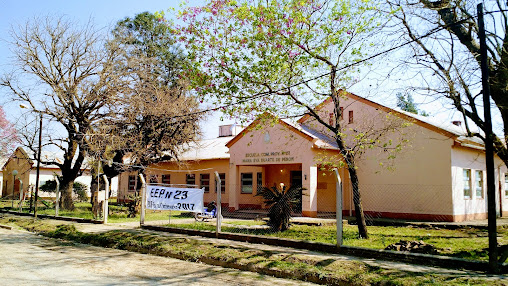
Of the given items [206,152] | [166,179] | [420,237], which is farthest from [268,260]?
[166,179]

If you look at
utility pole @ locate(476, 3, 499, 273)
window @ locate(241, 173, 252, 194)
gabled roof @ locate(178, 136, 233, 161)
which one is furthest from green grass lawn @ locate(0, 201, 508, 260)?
gabled roof @ locate(178, 136, 233, 161)

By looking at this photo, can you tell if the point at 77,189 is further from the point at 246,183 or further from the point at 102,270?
the point at 102,270

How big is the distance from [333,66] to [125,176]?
2705 centimetres

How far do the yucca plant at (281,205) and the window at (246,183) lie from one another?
1174 centimetres

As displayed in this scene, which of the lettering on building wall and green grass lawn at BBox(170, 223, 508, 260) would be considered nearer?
green grass lawn at BBox(170, 223, 508, 260)

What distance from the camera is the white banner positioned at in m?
14.6

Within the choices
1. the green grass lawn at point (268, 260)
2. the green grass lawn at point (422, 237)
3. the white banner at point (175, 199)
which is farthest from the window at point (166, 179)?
the green grass lawn at point (422, 237)

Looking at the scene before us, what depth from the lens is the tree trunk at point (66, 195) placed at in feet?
81.2

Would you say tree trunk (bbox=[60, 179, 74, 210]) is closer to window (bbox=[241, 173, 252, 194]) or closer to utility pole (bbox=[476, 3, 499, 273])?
window (bbox=[241, 173, 252, 194])

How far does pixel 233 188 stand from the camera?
77.5ft

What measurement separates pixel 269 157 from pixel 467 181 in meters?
9.76

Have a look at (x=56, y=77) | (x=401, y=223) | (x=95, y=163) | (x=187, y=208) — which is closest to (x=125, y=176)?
(x=95, y=163)

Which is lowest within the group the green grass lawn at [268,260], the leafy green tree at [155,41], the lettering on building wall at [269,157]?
the green grass lawn at [268,260]

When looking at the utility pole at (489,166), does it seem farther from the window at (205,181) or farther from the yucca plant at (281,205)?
the window at (205,181)
